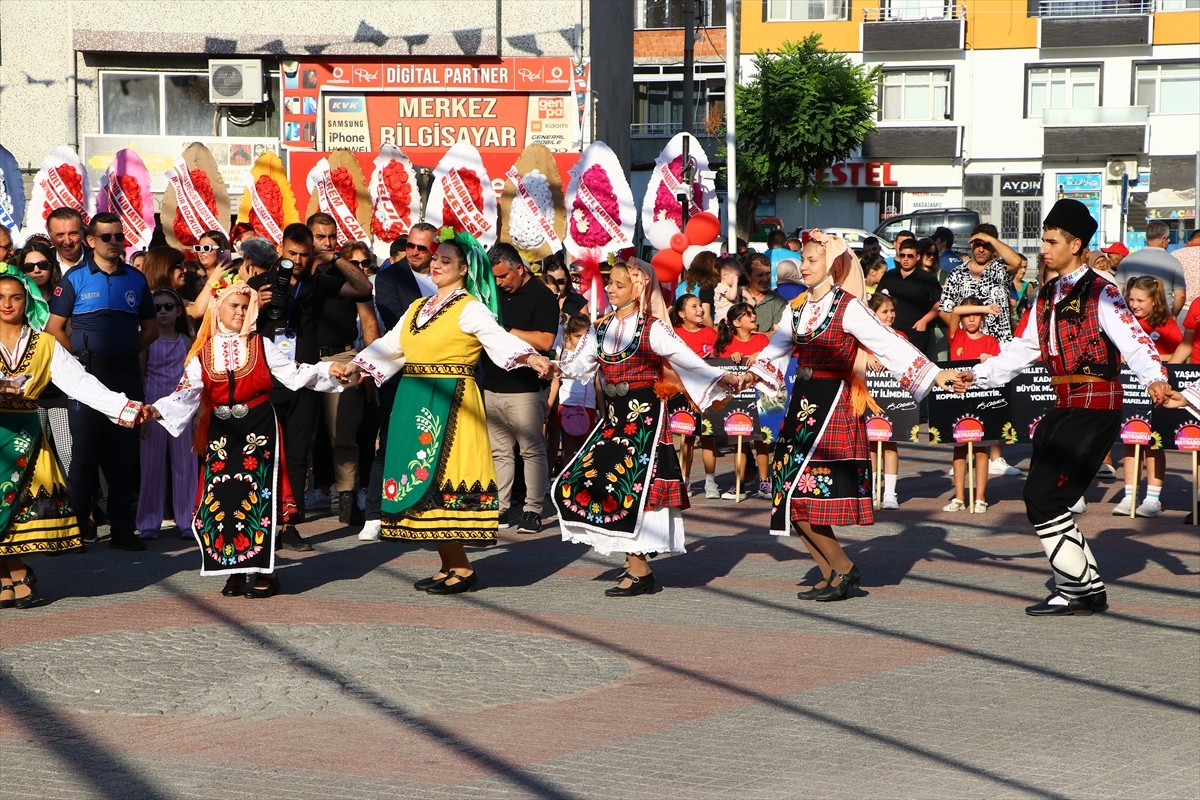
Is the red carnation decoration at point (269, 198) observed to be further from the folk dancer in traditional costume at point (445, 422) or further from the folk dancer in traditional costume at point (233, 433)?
the folk dancer in traditional costume at point (445, 422)

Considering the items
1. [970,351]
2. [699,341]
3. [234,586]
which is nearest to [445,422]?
[234,586]

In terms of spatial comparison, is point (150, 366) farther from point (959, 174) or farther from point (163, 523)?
point (959, 174)

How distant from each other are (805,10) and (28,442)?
4649 centimetres

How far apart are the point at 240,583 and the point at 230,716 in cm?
257

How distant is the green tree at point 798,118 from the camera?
46750 mm

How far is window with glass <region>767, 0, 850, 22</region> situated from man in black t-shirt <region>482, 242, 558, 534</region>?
140ft

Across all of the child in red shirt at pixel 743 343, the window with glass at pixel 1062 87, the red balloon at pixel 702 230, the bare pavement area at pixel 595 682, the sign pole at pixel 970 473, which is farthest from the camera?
the window with glass at pixel 1062 87

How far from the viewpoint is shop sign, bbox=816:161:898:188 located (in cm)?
5028

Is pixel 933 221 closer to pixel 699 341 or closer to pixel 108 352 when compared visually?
pixel 699 341

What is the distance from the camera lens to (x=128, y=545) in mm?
10203

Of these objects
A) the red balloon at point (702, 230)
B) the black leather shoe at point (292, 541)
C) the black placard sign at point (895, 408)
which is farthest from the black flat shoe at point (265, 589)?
the red balloon at point (702, 230)

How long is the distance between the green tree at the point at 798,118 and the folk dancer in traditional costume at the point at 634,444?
38375mm

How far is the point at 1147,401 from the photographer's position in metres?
12.1

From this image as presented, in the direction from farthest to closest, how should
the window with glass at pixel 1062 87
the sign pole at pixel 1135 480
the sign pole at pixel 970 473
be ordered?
1. the window with glass at pixel 1062 87
2. the sign pole at pixel 970 473
3. the sign pole at pixel 1135 480
